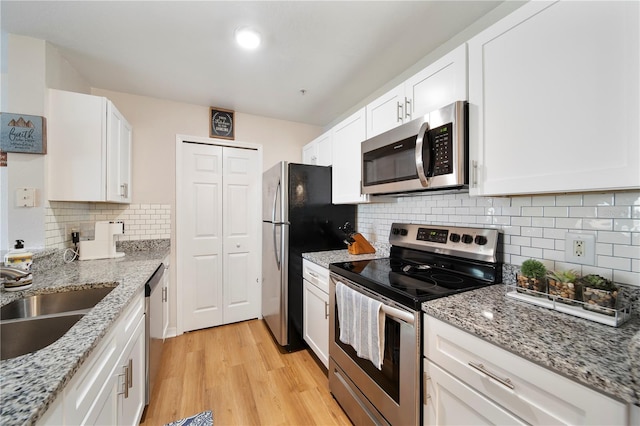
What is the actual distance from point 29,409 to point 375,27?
208 cm

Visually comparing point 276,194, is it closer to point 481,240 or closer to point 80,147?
point 80,147

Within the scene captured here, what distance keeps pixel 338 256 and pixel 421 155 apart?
1.11 m

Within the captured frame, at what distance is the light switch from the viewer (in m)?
1.61

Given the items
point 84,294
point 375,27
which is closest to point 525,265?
point 375,27

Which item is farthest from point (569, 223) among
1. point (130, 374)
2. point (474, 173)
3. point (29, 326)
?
point (29, 326)

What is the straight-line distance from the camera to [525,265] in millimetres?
1144

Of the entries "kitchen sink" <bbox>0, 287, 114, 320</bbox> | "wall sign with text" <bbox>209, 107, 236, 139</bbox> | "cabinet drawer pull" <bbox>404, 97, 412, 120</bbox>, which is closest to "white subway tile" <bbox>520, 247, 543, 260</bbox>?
"cabinet drawer pull" <bbox>404, 97, 412, 120</bbox>

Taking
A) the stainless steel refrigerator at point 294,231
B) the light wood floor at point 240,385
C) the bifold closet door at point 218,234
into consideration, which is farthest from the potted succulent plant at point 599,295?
the bifold closet door at point 218,234

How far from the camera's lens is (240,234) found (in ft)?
9.68

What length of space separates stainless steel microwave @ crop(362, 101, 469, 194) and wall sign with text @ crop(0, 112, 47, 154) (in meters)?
2.27

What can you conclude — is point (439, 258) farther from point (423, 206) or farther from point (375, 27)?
point (375, 27)

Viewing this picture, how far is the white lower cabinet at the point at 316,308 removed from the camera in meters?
1.88

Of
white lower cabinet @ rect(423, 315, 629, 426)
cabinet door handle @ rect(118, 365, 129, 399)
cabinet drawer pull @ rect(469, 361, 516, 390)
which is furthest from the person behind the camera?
cabinet door handle @ rect(118, 365, 129, 399)

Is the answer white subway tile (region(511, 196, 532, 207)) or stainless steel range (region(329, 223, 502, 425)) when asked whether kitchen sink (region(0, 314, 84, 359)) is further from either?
white subway tile (region(511, 196, 532, 207))
